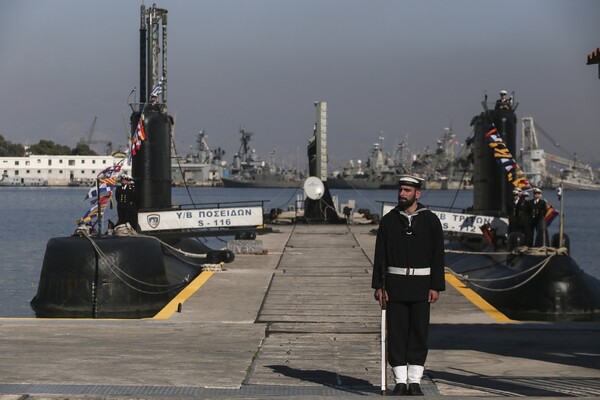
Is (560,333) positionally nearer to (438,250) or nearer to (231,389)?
(438,250)

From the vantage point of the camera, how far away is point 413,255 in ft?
30.7

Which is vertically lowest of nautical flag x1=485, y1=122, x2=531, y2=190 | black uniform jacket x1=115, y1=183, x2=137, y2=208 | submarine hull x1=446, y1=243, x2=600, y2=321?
submarine hull x1=446, y1=243, x2=600, y2=321

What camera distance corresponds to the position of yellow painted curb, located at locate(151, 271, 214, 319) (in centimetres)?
1527

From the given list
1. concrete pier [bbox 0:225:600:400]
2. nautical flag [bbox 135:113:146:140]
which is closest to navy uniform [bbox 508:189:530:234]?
concrete pier [bbox 0:225:600:400]

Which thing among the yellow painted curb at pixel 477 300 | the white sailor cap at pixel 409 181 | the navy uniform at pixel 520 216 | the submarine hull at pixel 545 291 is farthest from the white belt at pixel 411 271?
the navy uniform at pixel 520 216

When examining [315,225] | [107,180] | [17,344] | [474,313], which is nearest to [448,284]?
[474,313]

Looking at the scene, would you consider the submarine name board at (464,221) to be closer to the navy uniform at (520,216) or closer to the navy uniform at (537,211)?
the navy uniform at (520,216)

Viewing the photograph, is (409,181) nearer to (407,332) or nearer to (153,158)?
(407,332)

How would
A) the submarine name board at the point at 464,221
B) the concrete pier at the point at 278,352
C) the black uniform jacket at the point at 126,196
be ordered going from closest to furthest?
the concrete pier at the point at 278,352, the black uniform jacket at the point at 126,196, the submarine name board at the point at 464,221

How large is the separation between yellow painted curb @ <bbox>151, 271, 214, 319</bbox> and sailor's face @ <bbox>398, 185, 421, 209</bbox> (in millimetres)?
6454

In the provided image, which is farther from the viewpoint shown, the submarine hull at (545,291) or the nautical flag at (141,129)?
the nautical flag at (141,129)

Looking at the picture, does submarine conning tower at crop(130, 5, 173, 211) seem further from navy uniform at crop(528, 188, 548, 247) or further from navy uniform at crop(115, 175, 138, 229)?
navy uniform at crop(528, 188, 548, 247)

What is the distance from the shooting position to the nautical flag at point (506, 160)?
26.2 meters

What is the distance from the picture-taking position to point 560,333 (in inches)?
517
